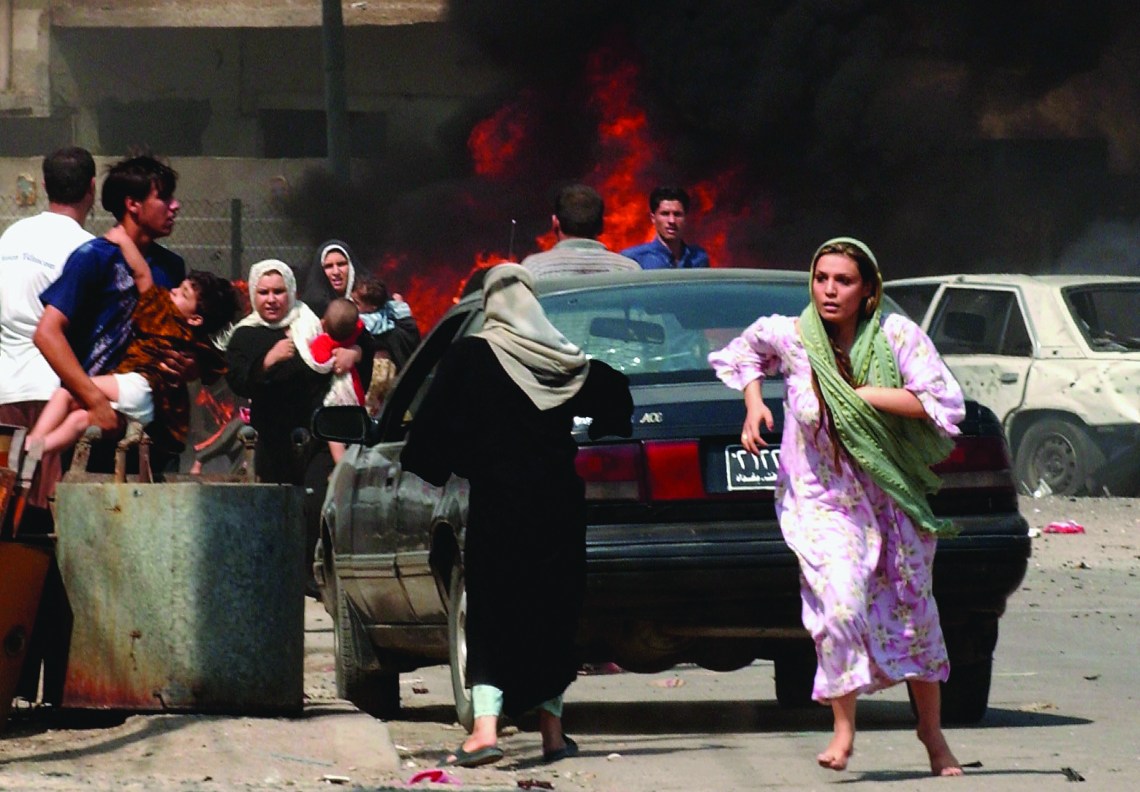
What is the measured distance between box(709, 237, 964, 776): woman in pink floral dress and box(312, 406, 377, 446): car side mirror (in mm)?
1810

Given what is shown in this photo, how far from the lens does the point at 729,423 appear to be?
7496 mm

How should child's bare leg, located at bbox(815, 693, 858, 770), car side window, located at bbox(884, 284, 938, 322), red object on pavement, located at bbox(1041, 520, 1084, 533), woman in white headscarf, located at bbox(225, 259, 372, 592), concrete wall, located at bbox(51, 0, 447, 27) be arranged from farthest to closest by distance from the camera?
1. concrete wall, located at bbox(51, 0, 447, 27)
2. car side window, located at bbox(884, 284, 938, 322)
3. red object on pavement, located at bbox(1041, 520, 1084, 533)
4. woman in white headscarf, located at bbox(225, 259, 372, 592)
5. child's bare leg, located at bbox(815, 693, 858, 770)

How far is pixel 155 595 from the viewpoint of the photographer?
24.0 ft

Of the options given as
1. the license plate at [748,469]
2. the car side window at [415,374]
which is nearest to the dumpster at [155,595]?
the car side window at [415,374]

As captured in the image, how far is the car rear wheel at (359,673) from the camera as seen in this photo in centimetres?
877

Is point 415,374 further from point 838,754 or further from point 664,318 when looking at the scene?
point 838,754

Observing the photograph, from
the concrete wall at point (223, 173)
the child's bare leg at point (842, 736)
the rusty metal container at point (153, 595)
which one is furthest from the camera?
the concrete wall at point (223, 173)

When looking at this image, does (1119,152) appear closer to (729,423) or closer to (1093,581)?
(1093,581)

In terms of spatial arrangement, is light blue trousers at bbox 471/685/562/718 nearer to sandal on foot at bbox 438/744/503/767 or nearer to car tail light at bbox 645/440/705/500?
sandal on foot at bbox 438/744/503/767

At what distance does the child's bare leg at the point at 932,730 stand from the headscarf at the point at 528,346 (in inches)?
50.5

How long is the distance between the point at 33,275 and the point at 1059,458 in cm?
1120

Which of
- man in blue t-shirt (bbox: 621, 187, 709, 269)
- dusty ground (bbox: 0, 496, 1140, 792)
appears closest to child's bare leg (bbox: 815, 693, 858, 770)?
dusty ground (bbox: 0, 496, 1140, 792)

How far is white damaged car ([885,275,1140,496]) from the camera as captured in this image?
17.5 metres

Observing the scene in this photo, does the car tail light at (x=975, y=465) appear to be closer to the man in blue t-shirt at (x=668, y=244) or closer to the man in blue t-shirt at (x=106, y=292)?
the man in blue t-shirt at (x=106, y=292)
